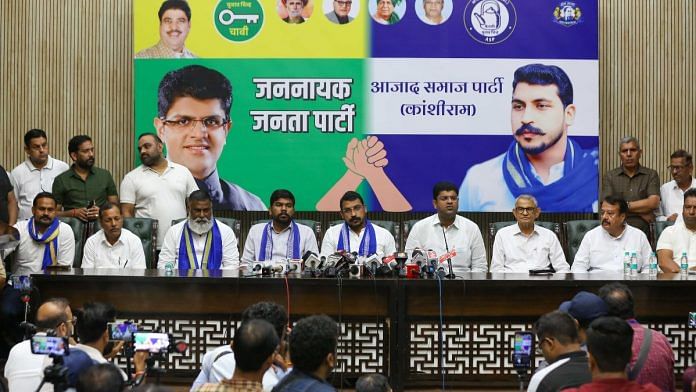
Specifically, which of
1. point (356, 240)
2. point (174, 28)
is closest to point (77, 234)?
point (174, 28)

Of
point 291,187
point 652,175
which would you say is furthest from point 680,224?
point 291,187

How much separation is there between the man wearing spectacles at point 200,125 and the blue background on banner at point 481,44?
148cm

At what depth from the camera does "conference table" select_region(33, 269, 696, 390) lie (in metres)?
6.68

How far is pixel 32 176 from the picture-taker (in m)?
9.21

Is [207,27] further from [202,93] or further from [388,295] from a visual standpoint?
[388,295]

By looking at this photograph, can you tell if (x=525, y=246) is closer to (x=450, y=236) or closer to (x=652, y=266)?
(x=450, y=236)

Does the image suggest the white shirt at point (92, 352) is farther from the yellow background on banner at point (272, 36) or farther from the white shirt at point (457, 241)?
the yellow background on banner at point (272, 36)

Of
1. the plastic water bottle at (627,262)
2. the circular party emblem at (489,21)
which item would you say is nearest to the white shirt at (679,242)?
the plastic water bottle at (627,262)

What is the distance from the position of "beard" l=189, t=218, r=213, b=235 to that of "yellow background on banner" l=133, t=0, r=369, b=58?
73.3 inches

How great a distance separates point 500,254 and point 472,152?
54.0 inches

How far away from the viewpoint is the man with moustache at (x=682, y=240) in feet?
26.7

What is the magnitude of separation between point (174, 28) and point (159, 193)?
1.49 m

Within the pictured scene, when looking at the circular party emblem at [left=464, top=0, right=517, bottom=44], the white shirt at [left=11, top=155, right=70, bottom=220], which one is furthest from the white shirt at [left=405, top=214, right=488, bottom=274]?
the white shirt at [left=11, top=155, right=70, bottom=220]

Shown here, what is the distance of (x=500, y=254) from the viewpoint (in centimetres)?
834
